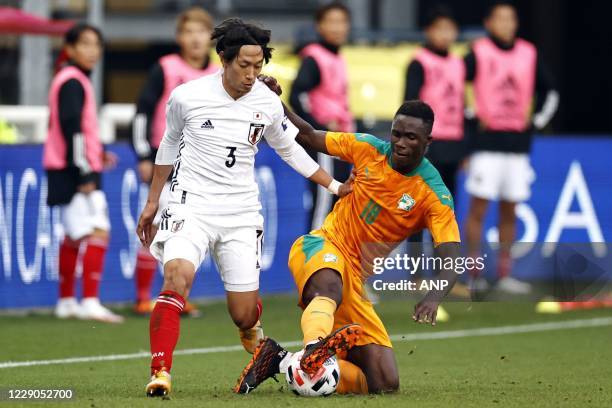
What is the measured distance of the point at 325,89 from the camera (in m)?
13.5

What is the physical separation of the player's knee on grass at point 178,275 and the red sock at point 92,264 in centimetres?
442

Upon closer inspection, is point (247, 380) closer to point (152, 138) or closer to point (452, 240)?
point (452, 240)

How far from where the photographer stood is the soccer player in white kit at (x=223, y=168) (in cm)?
839

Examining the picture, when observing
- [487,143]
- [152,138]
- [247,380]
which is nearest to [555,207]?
[487,143]

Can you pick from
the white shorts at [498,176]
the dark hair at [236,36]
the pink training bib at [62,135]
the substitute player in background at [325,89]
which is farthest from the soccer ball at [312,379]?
the white shorts at [498,176]

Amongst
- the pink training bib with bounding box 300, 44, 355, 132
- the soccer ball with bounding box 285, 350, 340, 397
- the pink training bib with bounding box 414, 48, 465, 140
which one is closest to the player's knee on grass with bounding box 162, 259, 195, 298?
the soccer ball with bounding box 285, 350, 340, 397

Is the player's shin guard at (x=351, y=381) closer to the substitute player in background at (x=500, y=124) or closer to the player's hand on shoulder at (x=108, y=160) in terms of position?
the player's hand on shoulder at (x=108, y=160)

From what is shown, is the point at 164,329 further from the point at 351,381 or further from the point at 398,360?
the point at 398,360

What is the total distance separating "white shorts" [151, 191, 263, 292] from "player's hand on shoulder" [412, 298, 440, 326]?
109 centimetres

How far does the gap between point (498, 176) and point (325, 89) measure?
5.57 ft

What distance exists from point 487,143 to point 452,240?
5.49 metres

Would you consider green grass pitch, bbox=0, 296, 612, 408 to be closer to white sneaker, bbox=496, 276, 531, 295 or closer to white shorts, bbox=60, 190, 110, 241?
white sneaker, bbox=496, 276, 531, 295

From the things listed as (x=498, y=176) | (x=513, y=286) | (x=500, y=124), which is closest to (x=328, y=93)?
(x=500, y=124)

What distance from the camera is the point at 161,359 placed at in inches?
314
